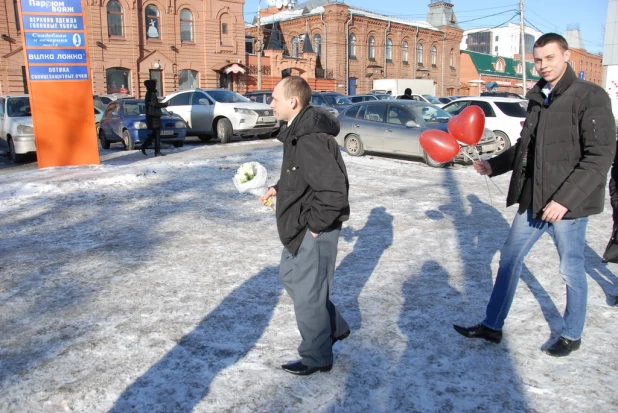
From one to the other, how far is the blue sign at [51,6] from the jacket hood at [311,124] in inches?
381

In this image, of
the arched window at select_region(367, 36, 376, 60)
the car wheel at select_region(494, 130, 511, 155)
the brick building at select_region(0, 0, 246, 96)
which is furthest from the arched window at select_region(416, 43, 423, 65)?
the car wheel at select_region(494, 130, 511, 155)

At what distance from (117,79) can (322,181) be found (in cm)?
3508

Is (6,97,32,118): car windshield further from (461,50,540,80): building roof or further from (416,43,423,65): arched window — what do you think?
(461,50,540,80): building roof

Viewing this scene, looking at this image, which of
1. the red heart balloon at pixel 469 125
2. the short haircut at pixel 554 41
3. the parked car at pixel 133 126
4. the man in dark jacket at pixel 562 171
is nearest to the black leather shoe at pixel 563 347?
the man in dark jacket at pixel 562 171

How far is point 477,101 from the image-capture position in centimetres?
1433

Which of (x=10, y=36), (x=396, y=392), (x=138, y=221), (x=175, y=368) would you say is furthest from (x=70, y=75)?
(x=10, y=36)

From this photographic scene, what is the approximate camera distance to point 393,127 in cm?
1255

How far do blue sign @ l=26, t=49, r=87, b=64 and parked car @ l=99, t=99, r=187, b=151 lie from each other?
332 centimetres

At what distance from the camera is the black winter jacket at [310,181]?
2.76m

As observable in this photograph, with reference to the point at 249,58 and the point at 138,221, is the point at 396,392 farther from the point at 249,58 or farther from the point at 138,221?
the point at 249,58

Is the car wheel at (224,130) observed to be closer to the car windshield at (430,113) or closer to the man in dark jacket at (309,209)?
the car windshield at (430,113)

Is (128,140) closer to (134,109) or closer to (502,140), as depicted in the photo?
(134,109)

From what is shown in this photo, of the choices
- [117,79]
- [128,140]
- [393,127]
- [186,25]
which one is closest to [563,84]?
[393,127]

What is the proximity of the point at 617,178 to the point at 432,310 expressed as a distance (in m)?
1.71
